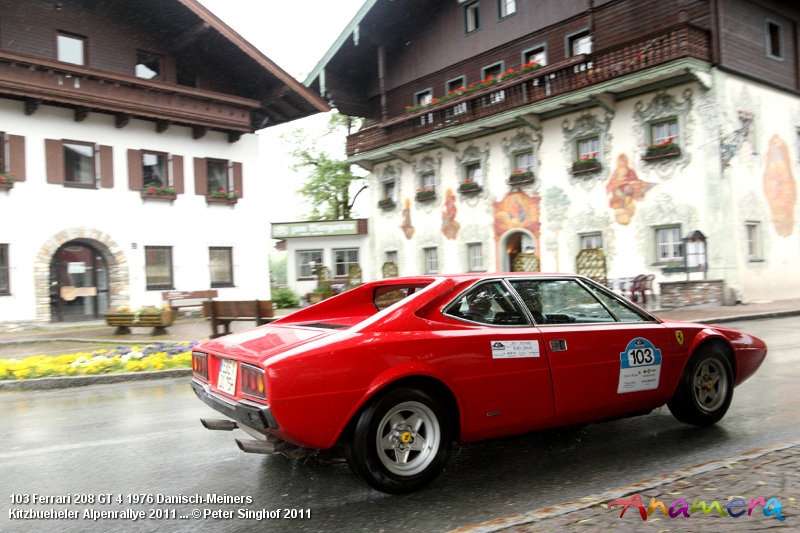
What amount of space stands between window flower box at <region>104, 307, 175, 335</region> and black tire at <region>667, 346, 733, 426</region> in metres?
12.0

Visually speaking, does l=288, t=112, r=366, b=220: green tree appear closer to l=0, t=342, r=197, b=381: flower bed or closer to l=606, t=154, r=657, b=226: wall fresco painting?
l=606, t=154, r=657, b=226: wall fresco painting

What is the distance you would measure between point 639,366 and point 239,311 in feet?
29.6

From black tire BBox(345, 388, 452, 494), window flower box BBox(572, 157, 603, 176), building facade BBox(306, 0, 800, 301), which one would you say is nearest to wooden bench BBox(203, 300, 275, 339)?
black tire BBox(345, 388, 452, 494)

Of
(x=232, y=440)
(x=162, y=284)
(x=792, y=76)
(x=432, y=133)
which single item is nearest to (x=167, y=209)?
(x=162, y=284)

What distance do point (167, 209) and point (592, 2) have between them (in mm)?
16631

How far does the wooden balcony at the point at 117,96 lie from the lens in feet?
63.1

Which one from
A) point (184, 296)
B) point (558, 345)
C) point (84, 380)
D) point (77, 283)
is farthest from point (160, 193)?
point (558, 345)

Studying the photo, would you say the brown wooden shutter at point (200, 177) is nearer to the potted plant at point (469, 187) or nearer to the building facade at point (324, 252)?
the building facade at point (324, 252)

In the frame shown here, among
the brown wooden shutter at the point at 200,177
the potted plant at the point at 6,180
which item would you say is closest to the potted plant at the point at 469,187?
the brown wooden shutter at the point at 200,177

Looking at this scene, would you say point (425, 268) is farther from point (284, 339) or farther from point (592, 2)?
point (284, 339)

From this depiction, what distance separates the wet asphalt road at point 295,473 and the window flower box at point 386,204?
23.5 m

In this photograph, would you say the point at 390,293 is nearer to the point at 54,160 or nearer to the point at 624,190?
the point at 624,190

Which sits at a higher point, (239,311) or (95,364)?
(239,311)

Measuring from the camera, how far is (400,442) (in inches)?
150
